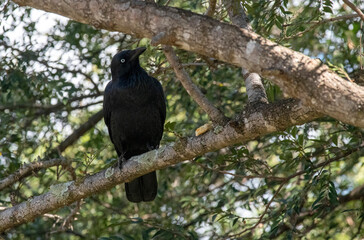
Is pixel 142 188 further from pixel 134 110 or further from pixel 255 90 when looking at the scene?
pixel 255 90

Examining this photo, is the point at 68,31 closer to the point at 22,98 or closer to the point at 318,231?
the point at 22,98

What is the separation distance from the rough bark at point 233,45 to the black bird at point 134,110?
7.90 feet

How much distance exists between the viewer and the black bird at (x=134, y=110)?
5.41 metres

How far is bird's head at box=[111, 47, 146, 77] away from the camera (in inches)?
219

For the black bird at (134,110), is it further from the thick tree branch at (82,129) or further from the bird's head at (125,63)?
the thick tree branch at (82,129)

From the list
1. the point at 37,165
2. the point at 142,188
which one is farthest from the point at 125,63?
the point at 37,165

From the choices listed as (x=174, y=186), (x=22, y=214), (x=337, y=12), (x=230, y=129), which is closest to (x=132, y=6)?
(x=230, y=129)

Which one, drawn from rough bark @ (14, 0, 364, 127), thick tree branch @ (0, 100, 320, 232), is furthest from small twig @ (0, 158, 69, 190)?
rough bark @ (14, 0, 364, 127)

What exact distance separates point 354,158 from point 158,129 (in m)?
2.11

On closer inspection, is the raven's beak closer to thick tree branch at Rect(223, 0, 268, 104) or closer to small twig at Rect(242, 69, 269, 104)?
thick tree branch at Rect(223, 0, 268, 104)

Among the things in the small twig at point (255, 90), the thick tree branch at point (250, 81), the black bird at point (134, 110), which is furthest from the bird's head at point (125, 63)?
the small twig at point (255, 90)

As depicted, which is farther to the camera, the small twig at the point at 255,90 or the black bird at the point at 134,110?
the black bird at the point at 134,110

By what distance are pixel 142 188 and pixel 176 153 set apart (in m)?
1.84

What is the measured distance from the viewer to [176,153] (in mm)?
3740
